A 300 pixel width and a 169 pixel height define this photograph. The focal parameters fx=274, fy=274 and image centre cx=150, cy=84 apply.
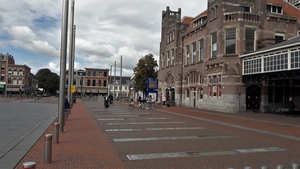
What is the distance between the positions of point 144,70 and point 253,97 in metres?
29.6

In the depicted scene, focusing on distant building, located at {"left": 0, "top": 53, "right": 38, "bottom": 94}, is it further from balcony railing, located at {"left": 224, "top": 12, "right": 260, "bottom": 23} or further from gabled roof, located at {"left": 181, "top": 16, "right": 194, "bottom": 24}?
balcony railing, located at {"left": 224, "top": 12, "right": 260, "bottom": 23}

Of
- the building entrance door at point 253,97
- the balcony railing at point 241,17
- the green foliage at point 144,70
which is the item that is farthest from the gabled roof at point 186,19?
the building entrance door at point 253,97

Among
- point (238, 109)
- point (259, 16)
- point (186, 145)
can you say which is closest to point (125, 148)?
point (186, 145)

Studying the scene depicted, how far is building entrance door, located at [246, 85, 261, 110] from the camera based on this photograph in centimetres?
2742

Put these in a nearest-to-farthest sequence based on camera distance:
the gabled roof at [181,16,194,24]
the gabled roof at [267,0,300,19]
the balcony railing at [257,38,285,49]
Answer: the balcony railing at [257,38,285,49]
the gabled roof at [267,0,300,19]
the gabled roof at [181,16,194,24]

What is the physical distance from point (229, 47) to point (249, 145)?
20032 millimetres

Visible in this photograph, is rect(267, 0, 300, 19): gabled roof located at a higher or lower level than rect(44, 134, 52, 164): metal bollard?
higher

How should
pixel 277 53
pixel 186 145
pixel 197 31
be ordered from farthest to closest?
pixel 197 31 → pixel 277 53 → pixel 186 145

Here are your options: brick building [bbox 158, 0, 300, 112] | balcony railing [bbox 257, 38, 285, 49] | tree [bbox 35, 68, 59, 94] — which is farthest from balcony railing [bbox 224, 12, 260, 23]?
tree [bbox 35, 68, 59, 94]

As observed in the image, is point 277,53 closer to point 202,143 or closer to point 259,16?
point 259,16

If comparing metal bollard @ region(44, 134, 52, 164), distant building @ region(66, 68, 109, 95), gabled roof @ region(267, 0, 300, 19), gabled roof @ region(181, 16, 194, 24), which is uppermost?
gabled roof @ region(181, 16, 194, 24)

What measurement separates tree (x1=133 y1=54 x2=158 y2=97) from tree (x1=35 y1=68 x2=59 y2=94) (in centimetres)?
6234

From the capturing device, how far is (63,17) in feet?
34.7

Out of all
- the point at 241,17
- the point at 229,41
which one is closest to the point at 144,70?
the point at 229,41
